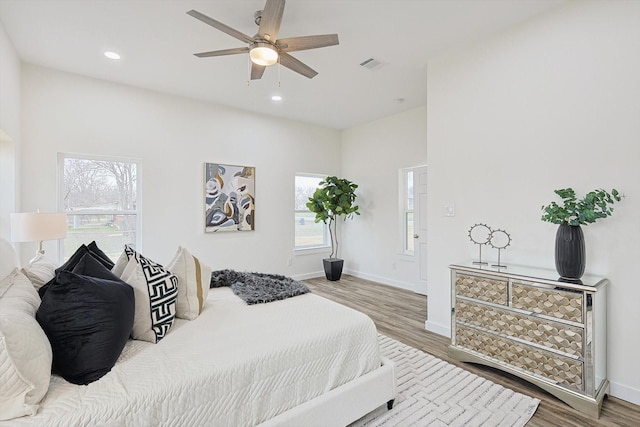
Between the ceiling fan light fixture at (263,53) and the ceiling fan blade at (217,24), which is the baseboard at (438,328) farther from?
the ceiling fan blade at (217,24)

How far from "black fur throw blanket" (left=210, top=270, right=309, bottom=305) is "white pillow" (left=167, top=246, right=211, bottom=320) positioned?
1.12 feet

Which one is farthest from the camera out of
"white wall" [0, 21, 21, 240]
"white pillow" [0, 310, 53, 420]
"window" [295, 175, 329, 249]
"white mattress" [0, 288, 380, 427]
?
"window" [295, 175, 329, 249]

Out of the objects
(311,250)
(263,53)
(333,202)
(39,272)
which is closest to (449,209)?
(263,53)

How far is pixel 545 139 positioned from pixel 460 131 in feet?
2.39

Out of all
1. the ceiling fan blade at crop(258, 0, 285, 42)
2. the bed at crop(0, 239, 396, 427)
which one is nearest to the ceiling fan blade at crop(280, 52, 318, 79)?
the ceiling fan blade at crop(258, 0, 285, 42)

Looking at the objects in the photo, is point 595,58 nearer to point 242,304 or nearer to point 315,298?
point 315,298

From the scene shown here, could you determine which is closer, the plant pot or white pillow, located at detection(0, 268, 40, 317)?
white pillow, located at detection(0, 268, 40, 317)

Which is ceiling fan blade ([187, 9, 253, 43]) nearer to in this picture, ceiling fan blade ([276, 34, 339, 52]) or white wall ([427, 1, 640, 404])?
ceiling fan blade ([276, 34, 339, 52])

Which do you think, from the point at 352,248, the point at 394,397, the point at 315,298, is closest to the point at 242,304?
the point at 315,298

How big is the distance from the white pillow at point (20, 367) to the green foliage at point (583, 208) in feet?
9.61

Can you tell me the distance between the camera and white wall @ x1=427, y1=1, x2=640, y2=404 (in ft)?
6.89

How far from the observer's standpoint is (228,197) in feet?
15.4

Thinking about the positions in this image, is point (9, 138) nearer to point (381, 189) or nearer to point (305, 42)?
point (305, 42)

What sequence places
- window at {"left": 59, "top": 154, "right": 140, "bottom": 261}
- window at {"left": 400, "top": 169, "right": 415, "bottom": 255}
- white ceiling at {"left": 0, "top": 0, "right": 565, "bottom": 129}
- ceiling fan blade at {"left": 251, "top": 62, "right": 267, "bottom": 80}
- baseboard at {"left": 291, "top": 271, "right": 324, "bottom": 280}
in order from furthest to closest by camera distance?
baseboard at {"left": 291, "top": 271, "right": 324, "bottom": 280}
window at {"left": 400, "top": 169, "right": 415, "bottom": 255}
window at {"left": 59, "top": 154, "right": 140, "bottom": 261}
ceiling fan blade at {"left": 251, "top": 62, "right": 267, "bottom": 80}
white ceiling at {"left": 0, "top": 0, "right": 565, "bottom": 129}
